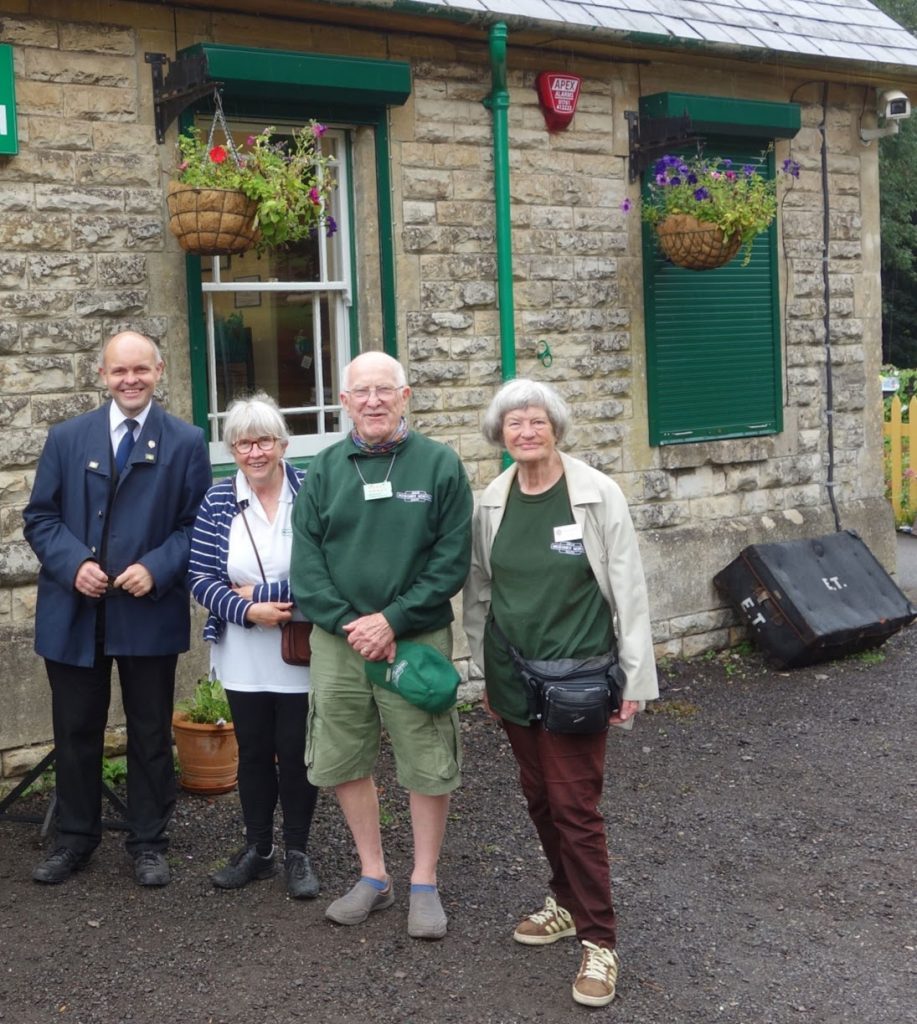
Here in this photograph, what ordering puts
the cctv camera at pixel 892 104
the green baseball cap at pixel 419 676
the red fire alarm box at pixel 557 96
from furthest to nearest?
the cctv camera at pixel 892 104 → the red fire alarm box at pixel 557 96 → the green baseball cap at pixel 419 676

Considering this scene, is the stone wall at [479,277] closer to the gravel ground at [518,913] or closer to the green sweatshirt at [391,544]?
the gravel ground at [518,913]

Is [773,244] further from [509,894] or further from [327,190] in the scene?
[509,894]

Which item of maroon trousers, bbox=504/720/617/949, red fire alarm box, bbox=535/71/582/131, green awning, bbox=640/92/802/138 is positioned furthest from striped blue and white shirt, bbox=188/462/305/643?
green awning, bbox=640/92/802/138

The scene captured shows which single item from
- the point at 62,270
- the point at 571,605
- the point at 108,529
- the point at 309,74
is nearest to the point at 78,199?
the point at 62,270

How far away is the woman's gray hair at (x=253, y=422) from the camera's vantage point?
4.97 meters

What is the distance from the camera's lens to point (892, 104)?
32.5ft

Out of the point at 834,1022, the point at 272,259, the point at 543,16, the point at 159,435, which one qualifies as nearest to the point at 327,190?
the point at 272,259

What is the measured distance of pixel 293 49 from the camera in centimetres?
714

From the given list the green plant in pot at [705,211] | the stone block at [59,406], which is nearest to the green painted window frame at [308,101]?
the stone block at [59,406]

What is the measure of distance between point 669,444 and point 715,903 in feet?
13.5

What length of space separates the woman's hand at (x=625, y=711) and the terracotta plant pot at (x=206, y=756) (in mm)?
2307

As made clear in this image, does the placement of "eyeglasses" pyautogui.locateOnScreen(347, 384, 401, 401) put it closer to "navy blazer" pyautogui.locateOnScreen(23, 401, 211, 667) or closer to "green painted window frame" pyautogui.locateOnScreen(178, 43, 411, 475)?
"navy blazer" pyautogui.locateOnScreen(23, 401, 211, 667)

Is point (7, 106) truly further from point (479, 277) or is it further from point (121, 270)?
point (479, 277)

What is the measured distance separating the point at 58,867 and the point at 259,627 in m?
1.24
